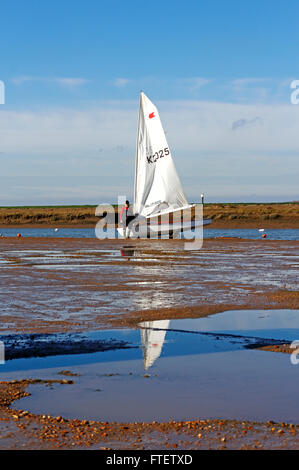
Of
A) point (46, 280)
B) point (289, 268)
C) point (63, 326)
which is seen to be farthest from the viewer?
point (289, 268)

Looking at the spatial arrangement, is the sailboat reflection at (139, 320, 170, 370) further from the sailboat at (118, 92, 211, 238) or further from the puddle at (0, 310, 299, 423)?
the sailboat at (118, 92, 211, 238)

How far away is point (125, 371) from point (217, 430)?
7.39 ft

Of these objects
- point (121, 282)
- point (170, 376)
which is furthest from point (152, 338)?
point (121, 282)

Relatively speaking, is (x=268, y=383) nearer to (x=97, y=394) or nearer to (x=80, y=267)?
(x=97, y=394)

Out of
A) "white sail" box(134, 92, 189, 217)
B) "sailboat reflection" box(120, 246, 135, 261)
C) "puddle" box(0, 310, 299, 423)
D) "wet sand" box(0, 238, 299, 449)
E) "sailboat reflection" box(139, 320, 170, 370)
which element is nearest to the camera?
"wet sand" box(0, 238, 299, 449)

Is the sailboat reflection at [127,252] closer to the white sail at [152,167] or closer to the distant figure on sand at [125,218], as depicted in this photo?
the distant figure on sand at [125,218]

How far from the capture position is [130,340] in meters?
9.95

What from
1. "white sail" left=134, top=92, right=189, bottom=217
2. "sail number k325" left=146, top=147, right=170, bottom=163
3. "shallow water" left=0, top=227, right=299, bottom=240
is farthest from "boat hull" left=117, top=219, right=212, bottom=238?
"shallow water" left=0, top=227, right=299, bottom=240

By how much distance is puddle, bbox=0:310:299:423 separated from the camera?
664 cm

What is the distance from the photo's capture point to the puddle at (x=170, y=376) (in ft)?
21.8

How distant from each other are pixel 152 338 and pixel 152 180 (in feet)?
97.8
